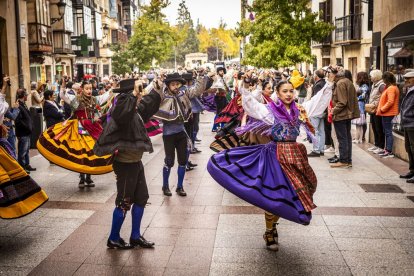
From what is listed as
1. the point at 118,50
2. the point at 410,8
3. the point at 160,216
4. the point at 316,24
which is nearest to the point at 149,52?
the point at 118,50

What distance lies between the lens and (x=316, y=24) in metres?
27.0

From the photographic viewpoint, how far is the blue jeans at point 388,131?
1203 centimetres

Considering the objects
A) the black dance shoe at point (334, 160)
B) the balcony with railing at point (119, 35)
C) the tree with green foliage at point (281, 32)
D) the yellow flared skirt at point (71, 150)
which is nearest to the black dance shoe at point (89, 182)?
the yellow flared skirt at point (71, 150)

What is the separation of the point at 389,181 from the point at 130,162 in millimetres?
5360

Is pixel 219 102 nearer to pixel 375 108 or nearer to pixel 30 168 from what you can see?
pixel 375 108

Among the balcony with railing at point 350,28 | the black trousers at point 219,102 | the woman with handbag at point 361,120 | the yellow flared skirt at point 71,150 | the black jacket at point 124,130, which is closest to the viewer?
the black jacket at point 124,130

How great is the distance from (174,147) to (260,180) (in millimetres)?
3201

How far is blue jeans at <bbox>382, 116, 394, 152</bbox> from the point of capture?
39.5 feet

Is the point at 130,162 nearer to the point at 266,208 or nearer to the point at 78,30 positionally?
the point at 266,208

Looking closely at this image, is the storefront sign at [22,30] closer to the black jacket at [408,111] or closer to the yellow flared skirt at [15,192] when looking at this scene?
the yellow flared skirt at [15,192]

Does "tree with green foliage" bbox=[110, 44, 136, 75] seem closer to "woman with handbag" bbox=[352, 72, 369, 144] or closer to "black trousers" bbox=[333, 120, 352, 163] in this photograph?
"woman with handbag" bbox=[352, 72, 369, 144]

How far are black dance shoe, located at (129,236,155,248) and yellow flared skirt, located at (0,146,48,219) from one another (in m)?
1.28

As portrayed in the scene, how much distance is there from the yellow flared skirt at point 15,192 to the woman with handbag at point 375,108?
8.08 m

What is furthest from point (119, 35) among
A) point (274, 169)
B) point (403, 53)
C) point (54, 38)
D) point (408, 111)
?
point (274, 169)
